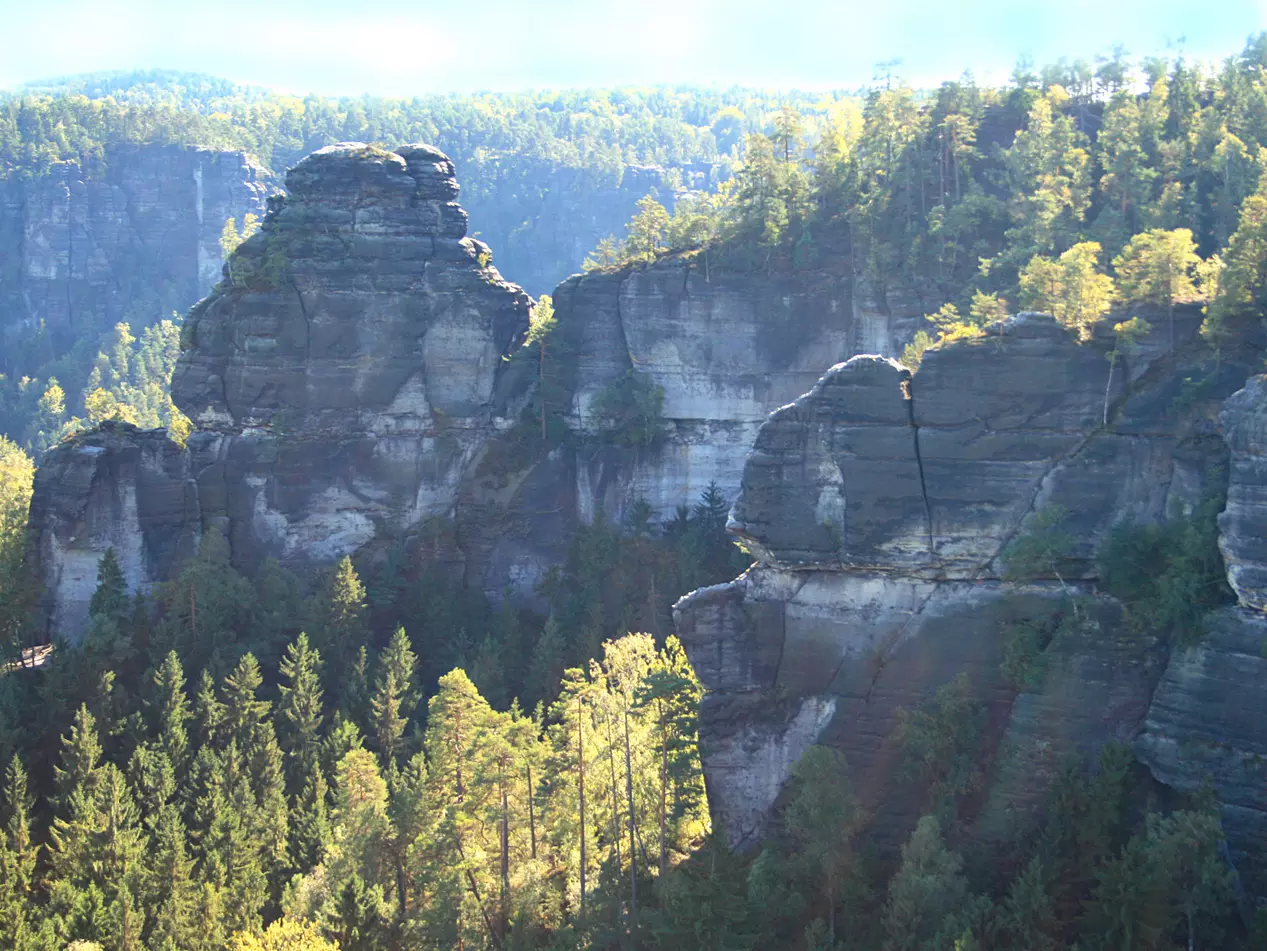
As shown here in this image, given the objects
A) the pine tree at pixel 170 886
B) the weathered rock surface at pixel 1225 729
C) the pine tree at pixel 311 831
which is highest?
the weathered rock surface at pixel 1225 729

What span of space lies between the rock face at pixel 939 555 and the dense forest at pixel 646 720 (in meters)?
0.81

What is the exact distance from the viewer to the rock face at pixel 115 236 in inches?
4048

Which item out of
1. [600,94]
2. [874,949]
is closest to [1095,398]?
[874,949]

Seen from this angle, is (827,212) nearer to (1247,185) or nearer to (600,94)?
(1247,185)

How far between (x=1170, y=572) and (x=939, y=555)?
17.4 ft

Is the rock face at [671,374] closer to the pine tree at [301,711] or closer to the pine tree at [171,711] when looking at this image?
the pine tree at [301,711]

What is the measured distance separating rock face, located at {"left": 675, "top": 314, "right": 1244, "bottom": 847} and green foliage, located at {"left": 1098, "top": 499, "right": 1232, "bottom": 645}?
447 mm

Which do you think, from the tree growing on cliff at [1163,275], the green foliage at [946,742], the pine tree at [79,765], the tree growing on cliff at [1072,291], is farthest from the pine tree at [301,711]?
the tree growing on cliff at [1163,275]

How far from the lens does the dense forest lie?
94.4 ft

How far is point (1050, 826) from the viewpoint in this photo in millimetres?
28250

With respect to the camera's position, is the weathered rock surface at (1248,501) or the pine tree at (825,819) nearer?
the weathered rock surface at (1248,501)

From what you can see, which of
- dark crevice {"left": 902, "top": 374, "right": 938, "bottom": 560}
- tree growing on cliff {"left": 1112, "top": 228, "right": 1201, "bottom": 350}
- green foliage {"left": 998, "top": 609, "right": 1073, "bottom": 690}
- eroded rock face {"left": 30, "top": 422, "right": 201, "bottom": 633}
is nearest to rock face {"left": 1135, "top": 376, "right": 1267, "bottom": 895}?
green foliage {"left": 998, "top": 609, "right": 1073, "bottom": 690}

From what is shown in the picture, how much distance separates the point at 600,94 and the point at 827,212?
142161 mm

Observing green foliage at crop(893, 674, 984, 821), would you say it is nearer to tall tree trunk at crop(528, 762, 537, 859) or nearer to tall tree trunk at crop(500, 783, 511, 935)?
tall tree trunk at crop(528, 762, 537, 859)
